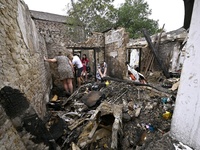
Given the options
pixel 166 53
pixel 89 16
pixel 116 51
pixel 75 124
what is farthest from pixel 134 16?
pixel 75 124

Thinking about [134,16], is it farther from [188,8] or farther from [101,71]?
[188,8]

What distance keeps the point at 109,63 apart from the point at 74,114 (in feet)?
15.7

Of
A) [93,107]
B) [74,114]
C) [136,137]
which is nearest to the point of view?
[136,137]

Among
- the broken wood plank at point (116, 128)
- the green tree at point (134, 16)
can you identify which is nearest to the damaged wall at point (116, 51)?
the broken wood plank at point (116, 128)

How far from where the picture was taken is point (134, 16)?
49.1ft

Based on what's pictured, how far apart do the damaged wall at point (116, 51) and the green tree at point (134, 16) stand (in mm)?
9182

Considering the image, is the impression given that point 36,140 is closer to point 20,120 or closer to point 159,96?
point 20,120

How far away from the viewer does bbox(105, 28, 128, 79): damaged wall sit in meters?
5.98

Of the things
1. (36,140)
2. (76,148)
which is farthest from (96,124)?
(36,140)

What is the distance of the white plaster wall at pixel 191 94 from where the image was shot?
1062mm

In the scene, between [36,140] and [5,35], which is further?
[36,140]

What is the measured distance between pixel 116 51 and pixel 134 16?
11.7m

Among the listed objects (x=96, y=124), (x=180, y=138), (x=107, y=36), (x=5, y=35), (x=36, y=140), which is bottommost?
(x=96, y=124)

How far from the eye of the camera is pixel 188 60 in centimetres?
114
